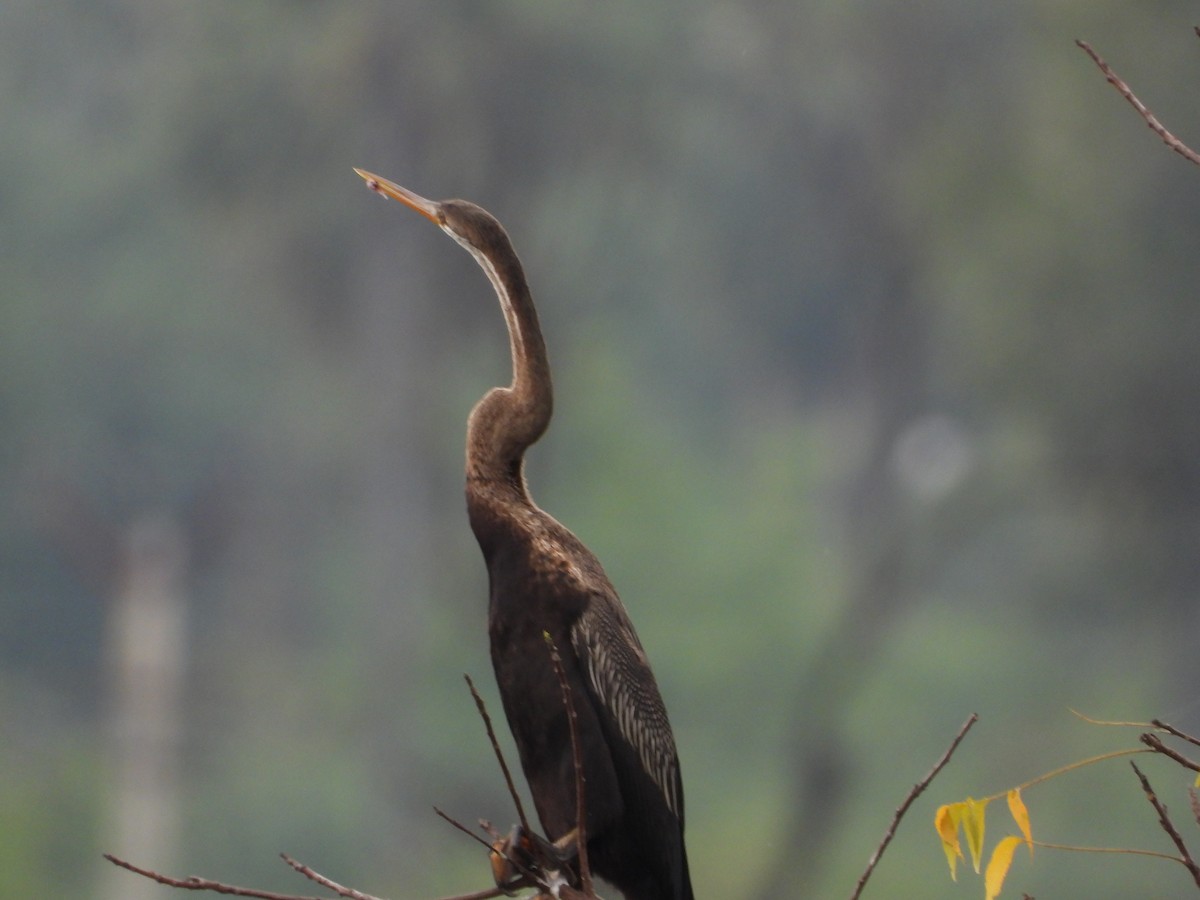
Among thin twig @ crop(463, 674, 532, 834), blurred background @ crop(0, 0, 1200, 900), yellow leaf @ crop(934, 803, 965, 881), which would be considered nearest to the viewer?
thin twig @ crop(463, 674, 532, 834)

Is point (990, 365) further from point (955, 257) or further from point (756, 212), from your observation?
point (756, 212)

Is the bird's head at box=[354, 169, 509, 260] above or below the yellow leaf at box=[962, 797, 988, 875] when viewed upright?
above

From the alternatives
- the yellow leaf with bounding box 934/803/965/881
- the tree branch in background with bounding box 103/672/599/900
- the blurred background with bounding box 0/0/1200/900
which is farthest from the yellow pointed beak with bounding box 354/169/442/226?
the blurred background with bounding box 0/0/1200/900

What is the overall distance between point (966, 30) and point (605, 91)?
1.52 meters

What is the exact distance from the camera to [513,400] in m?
1.33

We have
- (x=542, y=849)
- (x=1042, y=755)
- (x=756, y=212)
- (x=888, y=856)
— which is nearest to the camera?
(x=542, y=849)

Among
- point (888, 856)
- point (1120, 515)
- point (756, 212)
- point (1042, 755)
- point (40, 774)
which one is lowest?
point (40, 774)

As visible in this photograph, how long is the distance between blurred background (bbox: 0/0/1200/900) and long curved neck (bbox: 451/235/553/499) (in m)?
4.92

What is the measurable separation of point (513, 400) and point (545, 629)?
0.19 metres

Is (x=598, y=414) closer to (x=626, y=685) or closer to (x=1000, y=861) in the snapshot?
(x=626, y=685)

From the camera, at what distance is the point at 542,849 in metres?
1.24

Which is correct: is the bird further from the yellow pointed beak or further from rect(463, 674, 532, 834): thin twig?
rect(463, 674, 532, 834): thin twig

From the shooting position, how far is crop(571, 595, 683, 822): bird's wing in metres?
1.38

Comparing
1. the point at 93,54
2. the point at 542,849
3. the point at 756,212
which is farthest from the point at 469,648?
the point at 542,849
